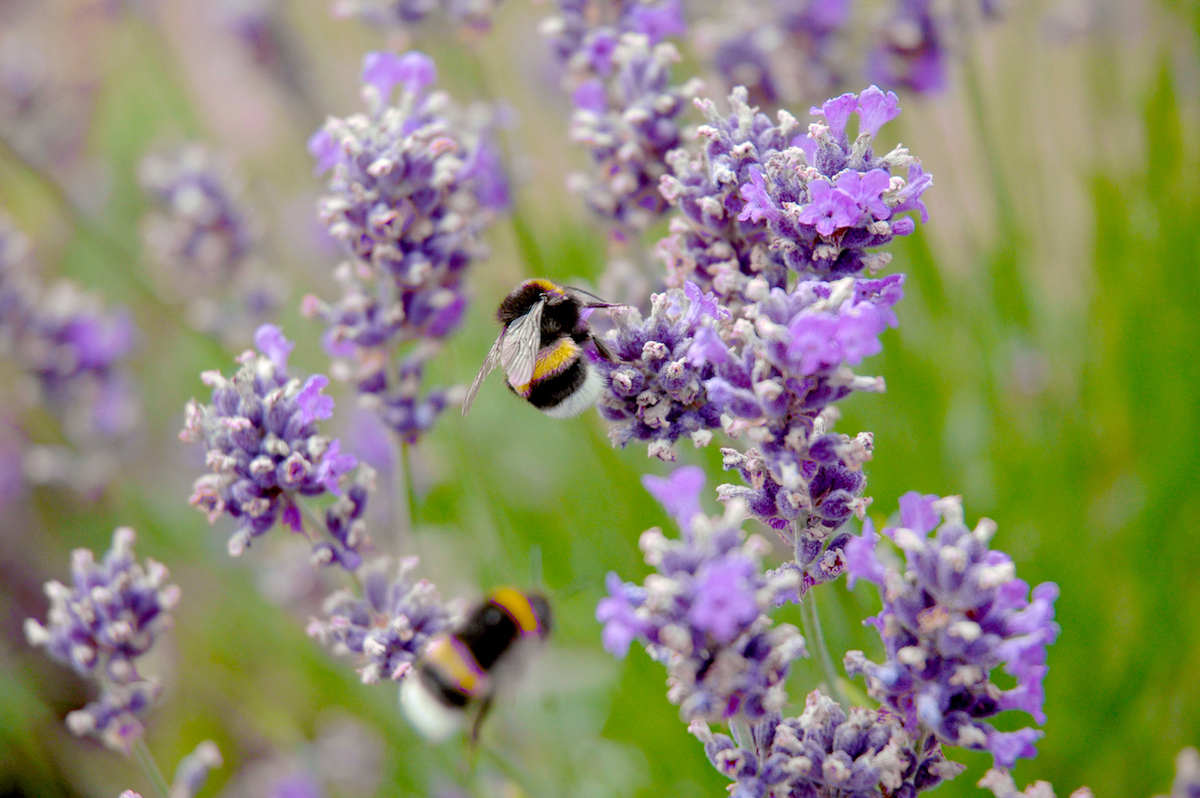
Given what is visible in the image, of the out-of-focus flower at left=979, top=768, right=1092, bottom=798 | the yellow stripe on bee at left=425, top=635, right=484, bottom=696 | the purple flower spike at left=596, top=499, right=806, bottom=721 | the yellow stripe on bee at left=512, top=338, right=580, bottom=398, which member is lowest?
the out-of-focus flower at left=979, top=768, right=1092, bottom=798

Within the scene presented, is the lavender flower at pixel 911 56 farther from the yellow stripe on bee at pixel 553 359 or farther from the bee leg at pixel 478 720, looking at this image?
the bee leg at pixel 478 720

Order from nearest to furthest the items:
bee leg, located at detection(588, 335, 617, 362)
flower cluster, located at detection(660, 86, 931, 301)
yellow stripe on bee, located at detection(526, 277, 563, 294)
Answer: flower cluster, located at detection(660, 86, 931, 301) → bee leg, located at detection(588, 335, 617, 362) → yellow stripe on bee, located at detection(526, 277, 563, 294)

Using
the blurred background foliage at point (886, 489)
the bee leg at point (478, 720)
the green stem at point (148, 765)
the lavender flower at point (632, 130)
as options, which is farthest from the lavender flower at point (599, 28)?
the green stem at point (148, 765)

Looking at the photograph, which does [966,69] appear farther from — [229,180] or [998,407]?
[229,180]

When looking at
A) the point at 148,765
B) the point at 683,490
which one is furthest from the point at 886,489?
the point at 148,765

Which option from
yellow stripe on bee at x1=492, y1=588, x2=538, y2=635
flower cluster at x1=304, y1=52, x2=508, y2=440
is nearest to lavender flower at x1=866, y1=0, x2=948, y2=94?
flower cluster at x1=304, y1=52, x2=508, y2=440

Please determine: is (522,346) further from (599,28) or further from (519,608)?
(599,28)

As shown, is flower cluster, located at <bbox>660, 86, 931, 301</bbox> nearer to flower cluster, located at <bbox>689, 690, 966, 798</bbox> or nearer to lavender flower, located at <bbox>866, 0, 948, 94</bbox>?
flower cluster, located at <bbox>689, 690, 966, 798</bbox>
